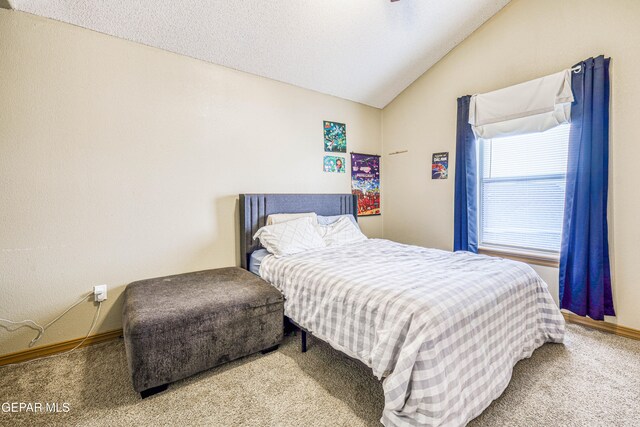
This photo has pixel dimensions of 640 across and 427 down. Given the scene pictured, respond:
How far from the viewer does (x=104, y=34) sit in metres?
2.23

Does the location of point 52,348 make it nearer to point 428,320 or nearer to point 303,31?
point 428,320

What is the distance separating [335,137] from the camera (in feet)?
11.9

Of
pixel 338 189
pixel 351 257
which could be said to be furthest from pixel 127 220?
pixel 338 189

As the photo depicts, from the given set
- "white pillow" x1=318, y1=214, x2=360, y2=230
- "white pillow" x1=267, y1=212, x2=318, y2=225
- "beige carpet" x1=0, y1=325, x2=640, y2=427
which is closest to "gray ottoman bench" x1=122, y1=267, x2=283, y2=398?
"beige carpet" x1=0, y1=325, x2=640, y2=427

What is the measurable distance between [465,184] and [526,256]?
915 mm

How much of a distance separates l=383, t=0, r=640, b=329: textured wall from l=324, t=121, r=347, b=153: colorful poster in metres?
0.74

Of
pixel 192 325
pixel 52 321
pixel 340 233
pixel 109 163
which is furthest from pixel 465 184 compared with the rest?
pixel 52 321

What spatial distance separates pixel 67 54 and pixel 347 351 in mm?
2850

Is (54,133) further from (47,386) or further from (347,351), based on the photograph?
(347,351)

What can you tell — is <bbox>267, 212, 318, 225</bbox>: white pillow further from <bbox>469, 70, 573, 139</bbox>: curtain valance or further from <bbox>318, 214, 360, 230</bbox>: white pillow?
<bbox>469, 70, 573, 139</bbox>: curtain valance

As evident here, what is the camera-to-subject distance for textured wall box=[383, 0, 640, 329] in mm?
2238

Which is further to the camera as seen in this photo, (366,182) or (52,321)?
(366,182)

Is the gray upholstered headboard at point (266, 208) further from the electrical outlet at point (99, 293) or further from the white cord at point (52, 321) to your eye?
the white cord at point (52, 321)

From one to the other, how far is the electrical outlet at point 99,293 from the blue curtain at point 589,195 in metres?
3.84
